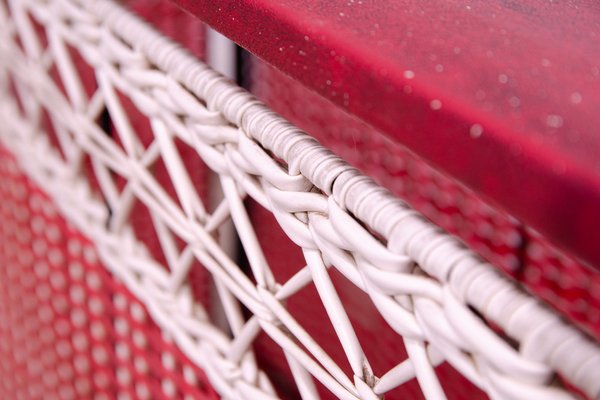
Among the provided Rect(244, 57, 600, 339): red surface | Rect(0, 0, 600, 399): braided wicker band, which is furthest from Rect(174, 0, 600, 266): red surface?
Rect(244, 57, 600, 339): red surface

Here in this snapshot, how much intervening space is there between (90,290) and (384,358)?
0.78 feet

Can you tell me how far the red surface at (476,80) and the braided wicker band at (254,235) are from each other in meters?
0.03

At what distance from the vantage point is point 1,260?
660 mm

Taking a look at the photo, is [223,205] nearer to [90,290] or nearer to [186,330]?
[186,330]

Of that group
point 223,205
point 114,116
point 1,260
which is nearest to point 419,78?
point 223,205

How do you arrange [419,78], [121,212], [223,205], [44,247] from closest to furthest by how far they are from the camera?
[419,78] → [223,205] → [121,212] → [44,247]

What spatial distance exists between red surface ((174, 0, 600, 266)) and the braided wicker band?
30mm

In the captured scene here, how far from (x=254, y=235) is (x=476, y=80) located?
17 cm

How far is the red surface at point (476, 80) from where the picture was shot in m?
0.21

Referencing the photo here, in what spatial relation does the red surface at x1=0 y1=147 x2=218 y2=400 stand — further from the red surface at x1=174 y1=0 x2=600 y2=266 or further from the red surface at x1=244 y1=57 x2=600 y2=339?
the red surface at x1=174 y1=0 x2=600 y2=266

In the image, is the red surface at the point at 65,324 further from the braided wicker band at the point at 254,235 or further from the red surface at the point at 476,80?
the red surface at the point at 476,80

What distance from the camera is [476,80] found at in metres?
0.24

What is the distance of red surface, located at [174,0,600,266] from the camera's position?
0.21 meters

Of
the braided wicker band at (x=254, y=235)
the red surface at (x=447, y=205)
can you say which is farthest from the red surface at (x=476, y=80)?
the red surface at (x=447, y=205)
